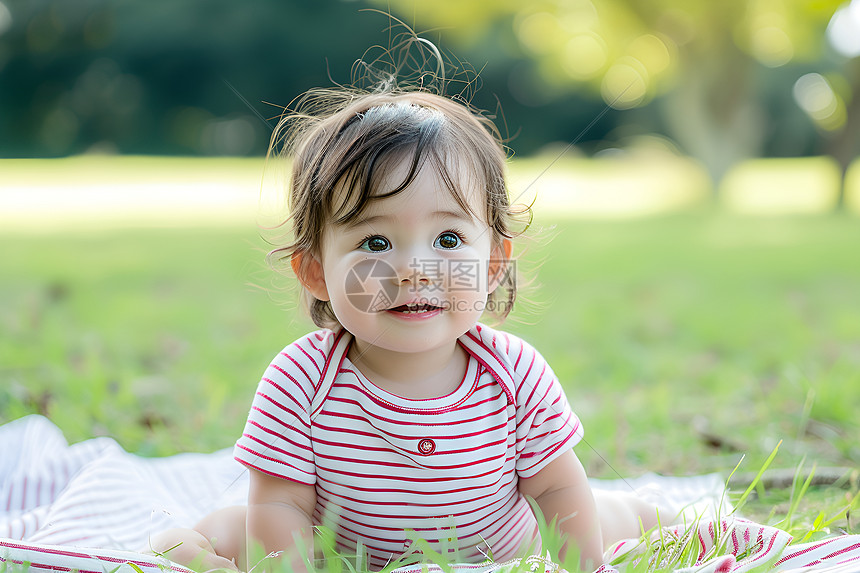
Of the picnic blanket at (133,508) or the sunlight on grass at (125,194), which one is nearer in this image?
the picnic blanket at (133,508)

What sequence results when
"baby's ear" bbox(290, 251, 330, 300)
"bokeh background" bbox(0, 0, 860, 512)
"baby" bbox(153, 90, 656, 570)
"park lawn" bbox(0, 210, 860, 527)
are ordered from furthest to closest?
"bokeh background" bbox(0, 0, 860, 512) → "park lawn" bbox(0, 210, 860, 527) → "baby's ear" bbox(290, 251, 330, 300) → "baby" bbox(153, 90, 656, 570)

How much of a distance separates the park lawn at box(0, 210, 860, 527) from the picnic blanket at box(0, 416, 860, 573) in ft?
0.56

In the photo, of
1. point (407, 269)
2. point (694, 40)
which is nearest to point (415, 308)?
point (407, 269)

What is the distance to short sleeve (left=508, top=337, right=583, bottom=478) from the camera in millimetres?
1381

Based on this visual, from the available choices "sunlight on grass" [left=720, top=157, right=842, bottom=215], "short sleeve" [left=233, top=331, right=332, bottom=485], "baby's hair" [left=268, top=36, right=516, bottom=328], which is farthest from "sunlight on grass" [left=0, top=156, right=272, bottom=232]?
"sunlight on grass" [left=720, top=157, right=842, bottom=215]

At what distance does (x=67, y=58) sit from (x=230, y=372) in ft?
59.1

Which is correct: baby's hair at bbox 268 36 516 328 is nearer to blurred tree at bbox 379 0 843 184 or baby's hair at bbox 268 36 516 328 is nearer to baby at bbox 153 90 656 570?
baby at bbox 153 90 656 570

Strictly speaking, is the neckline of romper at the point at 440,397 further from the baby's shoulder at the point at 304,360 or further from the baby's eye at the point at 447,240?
the baby's eye at the point at 447,240

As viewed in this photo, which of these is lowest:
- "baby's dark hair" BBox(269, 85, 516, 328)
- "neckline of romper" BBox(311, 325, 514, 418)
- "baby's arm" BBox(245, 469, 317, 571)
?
"baby's arm" BBox(245, 469, 317, 571)

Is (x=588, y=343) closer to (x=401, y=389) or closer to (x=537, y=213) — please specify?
(x=537, y=213)

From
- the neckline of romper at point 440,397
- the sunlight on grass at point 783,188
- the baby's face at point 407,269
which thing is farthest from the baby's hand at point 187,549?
the sunlight on grass at point 783,188

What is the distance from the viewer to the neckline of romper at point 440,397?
4.38 feet

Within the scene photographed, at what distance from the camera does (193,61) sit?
18.1m

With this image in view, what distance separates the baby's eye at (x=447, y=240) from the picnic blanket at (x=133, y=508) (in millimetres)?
502
